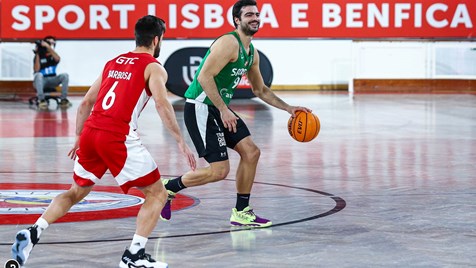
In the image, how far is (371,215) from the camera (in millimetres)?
8875

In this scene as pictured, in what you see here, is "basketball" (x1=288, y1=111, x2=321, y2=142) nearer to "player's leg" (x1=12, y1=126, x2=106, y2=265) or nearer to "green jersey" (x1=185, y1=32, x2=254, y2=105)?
"green jersey" (x1=185, y1=32, x2=254, y2=105)

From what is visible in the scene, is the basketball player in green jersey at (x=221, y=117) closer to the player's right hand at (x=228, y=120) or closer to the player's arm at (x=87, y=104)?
the player's right hand at (x=228, y=120)

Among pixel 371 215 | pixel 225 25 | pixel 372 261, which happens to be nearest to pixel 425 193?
pixel 371 215

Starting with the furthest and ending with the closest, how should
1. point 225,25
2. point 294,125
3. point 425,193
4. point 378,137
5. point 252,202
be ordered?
point 225,25, point 378,137, point 425,193, point 252,202, point 294,125

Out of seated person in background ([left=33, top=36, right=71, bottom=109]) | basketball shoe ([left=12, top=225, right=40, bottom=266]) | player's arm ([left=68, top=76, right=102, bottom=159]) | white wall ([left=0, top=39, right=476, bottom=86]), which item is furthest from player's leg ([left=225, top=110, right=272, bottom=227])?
white wall ([left=0, top=39, right=476, bottom=86])

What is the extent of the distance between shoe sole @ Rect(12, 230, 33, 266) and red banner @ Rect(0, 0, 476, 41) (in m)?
25.1

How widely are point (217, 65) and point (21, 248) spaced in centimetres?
256

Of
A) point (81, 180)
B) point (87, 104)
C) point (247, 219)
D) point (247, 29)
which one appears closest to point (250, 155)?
point (247, 219)

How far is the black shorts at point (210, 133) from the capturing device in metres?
8.33

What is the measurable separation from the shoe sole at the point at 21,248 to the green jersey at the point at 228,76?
2.49m

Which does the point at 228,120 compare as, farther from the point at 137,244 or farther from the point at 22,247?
the point at 22,247

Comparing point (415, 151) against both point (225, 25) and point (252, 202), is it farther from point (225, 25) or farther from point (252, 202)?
point (225, 25)

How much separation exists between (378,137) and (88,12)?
1640 centimetres

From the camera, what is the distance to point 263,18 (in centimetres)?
3117
